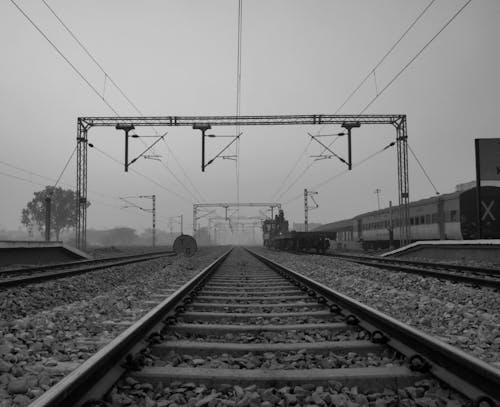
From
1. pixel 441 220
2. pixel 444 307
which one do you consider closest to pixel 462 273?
pixel 444 307

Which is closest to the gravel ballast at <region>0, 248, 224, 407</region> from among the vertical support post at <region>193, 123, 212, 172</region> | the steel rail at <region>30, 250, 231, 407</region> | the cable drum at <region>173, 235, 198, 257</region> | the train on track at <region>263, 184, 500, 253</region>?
the steel rail at <region>30, 250, 231, 407</region>

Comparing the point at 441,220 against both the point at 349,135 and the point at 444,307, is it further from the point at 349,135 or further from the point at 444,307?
the point at 444,307

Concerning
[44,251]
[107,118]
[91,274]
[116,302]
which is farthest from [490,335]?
[107,118]

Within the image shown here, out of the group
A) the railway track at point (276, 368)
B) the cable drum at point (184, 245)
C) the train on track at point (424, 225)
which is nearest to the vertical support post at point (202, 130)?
the cable drum at point (184, 245)

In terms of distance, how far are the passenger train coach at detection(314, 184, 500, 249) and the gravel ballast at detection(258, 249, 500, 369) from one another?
11787 mm

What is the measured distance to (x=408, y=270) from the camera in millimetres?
11773

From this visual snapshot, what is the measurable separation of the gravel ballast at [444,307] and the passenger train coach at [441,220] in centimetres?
1179

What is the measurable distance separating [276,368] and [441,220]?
1019 inches

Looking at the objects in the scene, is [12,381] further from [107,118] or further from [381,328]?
[107,118]

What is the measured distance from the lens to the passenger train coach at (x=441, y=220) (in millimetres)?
21547

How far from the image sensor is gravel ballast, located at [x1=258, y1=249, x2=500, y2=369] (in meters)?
4.16

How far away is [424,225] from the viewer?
94.9 feet

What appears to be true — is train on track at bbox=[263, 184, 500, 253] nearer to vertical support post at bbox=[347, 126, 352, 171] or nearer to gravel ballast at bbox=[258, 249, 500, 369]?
vertical support post at bbox=[347, 126, 352, 171]

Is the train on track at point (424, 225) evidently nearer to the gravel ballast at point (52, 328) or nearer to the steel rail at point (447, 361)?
the gravel ballast at point (52, 328)
